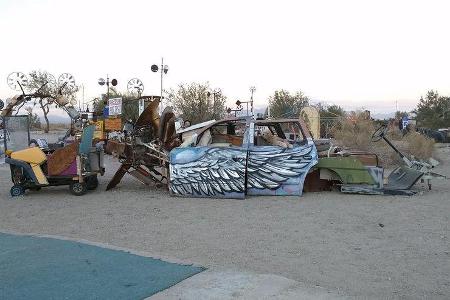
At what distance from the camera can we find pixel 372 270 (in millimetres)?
5270

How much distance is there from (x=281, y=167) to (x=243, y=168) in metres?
0.75

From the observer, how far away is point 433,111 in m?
45.0

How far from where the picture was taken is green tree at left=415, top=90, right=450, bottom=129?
4322 cm

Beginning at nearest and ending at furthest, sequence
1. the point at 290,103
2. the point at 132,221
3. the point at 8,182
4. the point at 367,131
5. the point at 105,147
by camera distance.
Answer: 1. the point at 132,221
2. the point at 105,147
3. the point at 8,182
4. the point at 367,131
5. the point at 290,103

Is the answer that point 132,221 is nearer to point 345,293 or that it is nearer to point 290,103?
point 345,293

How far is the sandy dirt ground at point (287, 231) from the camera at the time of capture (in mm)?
5180

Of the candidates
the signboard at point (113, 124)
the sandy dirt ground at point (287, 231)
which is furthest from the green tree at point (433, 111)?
the sandy dirt ground at point (287, 231)

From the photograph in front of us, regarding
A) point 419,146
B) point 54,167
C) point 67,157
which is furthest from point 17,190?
point 419,146

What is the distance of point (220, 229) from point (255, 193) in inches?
116

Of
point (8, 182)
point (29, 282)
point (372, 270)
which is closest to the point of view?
point (29, 282)

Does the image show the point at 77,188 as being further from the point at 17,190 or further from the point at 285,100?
the point at 285,100

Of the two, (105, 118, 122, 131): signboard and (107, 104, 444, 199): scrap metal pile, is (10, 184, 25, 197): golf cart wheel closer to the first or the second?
(107, 104, 444, 199): scrap metal pile

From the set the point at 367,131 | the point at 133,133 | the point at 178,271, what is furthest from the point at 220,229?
the point at 367,131

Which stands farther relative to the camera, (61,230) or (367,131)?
(367,131)
